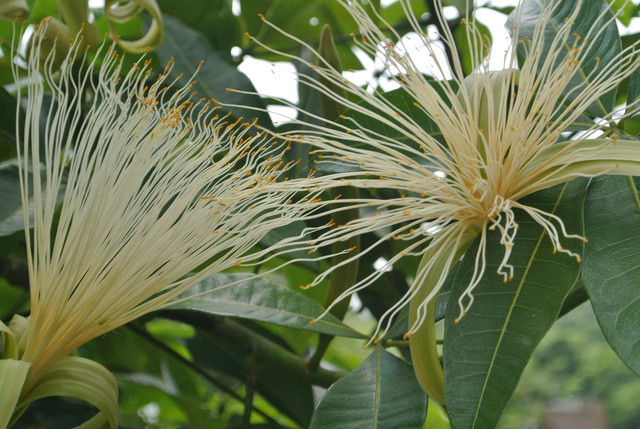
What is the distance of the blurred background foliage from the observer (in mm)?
936

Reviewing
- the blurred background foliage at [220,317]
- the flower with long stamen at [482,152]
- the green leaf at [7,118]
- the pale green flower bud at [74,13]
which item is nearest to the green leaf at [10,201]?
the blurred background foliage at [220,317]

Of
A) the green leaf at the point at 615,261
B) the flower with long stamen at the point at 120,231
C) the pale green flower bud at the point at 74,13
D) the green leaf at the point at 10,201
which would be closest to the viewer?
the green leaf at the point at 615,261

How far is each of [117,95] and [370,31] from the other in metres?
0.31

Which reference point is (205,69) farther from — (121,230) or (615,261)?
(615,261)

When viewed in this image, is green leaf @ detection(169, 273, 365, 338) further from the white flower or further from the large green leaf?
the large green leaf

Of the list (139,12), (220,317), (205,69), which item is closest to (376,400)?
(220,317)

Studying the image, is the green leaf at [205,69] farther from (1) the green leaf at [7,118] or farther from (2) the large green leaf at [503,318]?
(2) the large green leaf at [503,318]

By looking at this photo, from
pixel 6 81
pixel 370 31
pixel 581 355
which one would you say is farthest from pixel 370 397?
pixel 581 355

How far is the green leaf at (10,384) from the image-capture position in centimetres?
62

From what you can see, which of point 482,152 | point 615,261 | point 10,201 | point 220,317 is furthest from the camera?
point 220,317

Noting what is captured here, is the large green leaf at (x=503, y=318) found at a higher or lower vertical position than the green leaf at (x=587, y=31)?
lower

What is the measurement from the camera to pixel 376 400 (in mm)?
682

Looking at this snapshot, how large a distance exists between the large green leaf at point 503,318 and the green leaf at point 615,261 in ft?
0.05

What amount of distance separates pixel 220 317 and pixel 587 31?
628 mm
